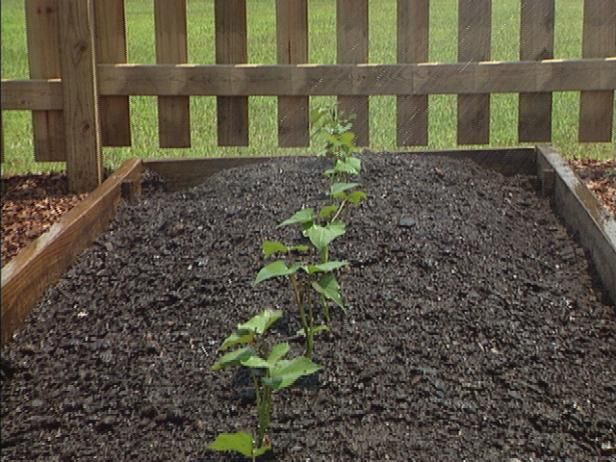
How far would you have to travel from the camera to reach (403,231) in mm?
2455

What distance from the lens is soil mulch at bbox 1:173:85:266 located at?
8.54 feet

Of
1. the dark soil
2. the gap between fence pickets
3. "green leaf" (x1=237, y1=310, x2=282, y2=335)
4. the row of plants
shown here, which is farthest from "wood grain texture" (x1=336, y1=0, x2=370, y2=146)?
"green leaf" (x1=237, y1=310, x2=282, y2=335)

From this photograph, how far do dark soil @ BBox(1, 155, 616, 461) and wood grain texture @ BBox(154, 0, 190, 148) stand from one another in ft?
2.95

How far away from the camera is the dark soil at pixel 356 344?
1751 millimetres

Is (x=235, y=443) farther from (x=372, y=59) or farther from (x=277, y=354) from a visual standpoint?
(x=372, y=59)

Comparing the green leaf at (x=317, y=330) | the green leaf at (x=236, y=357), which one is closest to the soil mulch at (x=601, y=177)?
the green leaf at (x=317, y=330)

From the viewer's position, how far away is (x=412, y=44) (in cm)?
362

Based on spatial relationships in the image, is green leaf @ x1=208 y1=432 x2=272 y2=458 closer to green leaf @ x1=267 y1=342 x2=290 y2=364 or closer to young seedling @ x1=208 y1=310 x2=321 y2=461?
young seedling @ x1=208 y1=310 x2=321 y2=461

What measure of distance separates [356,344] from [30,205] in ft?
4.87

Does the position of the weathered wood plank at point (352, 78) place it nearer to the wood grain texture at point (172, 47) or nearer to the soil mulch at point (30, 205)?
the wood grain texture at point (172, 47)

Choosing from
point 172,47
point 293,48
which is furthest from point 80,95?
point 293,48

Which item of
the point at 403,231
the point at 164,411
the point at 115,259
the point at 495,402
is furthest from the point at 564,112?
the point at 164,411

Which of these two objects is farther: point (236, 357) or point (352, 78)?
point (352, 78)

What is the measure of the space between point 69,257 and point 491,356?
3.31 ft
